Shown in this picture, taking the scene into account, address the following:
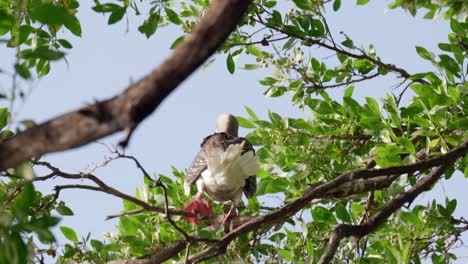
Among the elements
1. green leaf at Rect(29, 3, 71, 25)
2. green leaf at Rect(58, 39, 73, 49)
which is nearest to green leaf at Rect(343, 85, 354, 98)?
green leaf at Rect(58, 39, 73, 49)

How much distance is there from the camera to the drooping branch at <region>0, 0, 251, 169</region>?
145cm

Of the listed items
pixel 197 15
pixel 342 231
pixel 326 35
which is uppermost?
pixel 197 15

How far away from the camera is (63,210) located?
17.0ft

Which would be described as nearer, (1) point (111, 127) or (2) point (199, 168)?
(1) point (111, 127)

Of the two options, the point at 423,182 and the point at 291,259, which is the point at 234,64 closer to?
the point at 291,259

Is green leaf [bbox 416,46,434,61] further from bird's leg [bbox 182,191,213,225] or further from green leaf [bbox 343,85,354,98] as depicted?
bird's leg [bbox 182,191,213,225]

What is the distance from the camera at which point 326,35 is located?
6.09 metres

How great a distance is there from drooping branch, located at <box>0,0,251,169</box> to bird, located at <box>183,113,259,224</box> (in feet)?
15.8

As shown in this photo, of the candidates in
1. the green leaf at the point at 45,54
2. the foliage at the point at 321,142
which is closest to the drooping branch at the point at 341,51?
the foliage at the point at 321,142

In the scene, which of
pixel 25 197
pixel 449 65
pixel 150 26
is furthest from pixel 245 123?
pixel 25 197

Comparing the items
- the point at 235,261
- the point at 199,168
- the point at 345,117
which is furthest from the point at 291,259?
the point at 199,168

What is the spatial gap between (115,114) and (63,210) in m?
3.84

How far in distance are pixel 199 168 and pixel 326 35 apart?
1.53 meters

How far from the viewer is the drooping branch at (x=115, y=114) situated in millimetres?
1454
